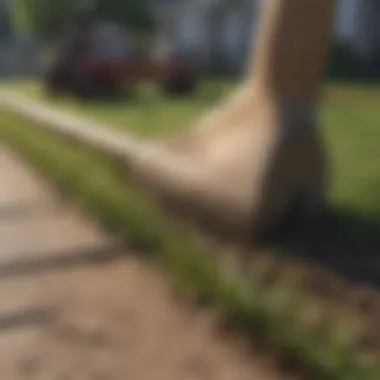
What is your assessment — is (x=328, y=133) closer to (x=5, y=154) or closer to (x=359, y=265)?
(x=5, y=154)

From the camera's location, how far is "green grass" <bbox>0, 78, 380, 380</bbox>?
147 inches

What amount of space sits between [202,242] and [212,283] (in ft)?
2.98

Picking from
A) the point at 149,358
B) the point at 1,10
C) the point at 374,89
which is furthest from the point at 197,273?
the point at 1,10

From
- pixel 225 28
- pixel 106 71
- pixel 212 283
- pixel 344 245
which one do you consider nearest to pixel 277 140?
pixel 344 245

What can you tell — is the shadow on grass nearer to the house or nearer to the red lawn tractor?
the red lawn tractor

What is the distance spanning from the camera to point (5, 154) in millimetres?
9398

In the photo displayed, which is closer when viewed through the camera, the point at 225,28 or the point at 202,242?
the point at 202,242

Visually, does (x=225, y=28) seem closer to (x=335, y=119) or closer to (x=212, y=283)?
(x=335, y=119)

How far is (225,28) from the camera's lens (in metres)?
22.6

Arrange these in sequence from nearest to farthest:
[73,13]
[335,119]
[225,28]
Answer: [335,119], [73,13], [225,28]

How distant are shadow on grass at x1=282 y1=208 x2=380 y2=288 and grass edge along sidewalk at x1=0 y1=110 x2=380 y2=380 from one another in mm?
545

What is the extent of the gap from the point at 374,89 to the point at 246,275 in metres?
10.5

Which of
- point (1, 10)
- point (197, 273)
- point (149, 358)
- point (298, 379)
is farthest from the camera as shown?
point (1, 10)

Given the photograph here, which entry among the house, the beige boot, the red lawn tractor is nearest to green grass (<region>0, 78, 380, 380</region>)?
the beige boot
